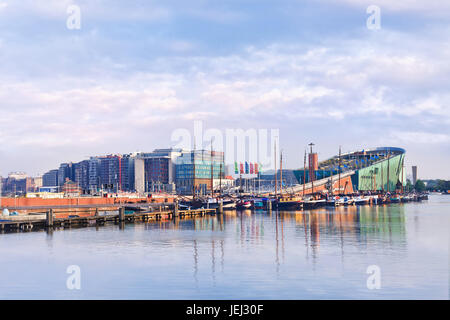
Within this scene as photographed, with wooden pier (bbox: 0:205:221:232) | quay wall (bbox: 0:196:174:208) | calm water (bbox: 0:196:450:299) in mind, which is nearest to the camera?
calm water (bbox: 0:196:450:299)

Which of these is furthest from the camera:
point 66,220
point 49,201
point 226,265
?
point 49,201

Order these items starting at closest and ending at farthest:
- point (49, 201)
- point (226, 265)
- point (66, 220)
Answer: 1. point (226, 265)
2. point (66, 220)
3. point (49, 201)

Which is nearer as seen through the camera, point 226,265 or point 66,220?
point 226,265

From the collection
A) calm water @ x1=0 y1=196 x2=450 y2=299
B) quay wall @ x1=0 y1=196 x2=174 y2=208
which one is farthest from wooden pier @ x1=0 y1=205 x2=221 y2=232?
quay wall @ x1=0 y1=196 x2=174 y2=208

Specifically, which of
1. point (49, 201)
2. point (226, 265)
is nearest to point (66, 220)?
point (49, 201)

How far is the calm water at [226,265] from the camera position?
3170cm

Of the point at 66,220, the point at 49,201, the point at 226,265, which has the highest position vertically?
A: the point at 49,201

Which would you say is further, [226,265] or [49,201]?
[49,201]

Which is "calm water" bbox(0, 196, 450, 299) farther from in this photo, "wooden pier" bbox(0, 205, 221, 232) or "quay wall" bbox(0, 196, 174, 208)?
"quay wall" bbox(0, 196, 174, 208)

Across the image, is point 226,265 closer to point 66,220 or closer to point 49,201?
point 66,220

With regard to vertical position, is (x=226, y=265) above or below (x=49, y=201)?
below

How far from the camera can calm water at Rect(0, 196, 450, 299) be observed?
3170 centimetres

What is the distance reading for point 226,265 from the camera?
4094cm
